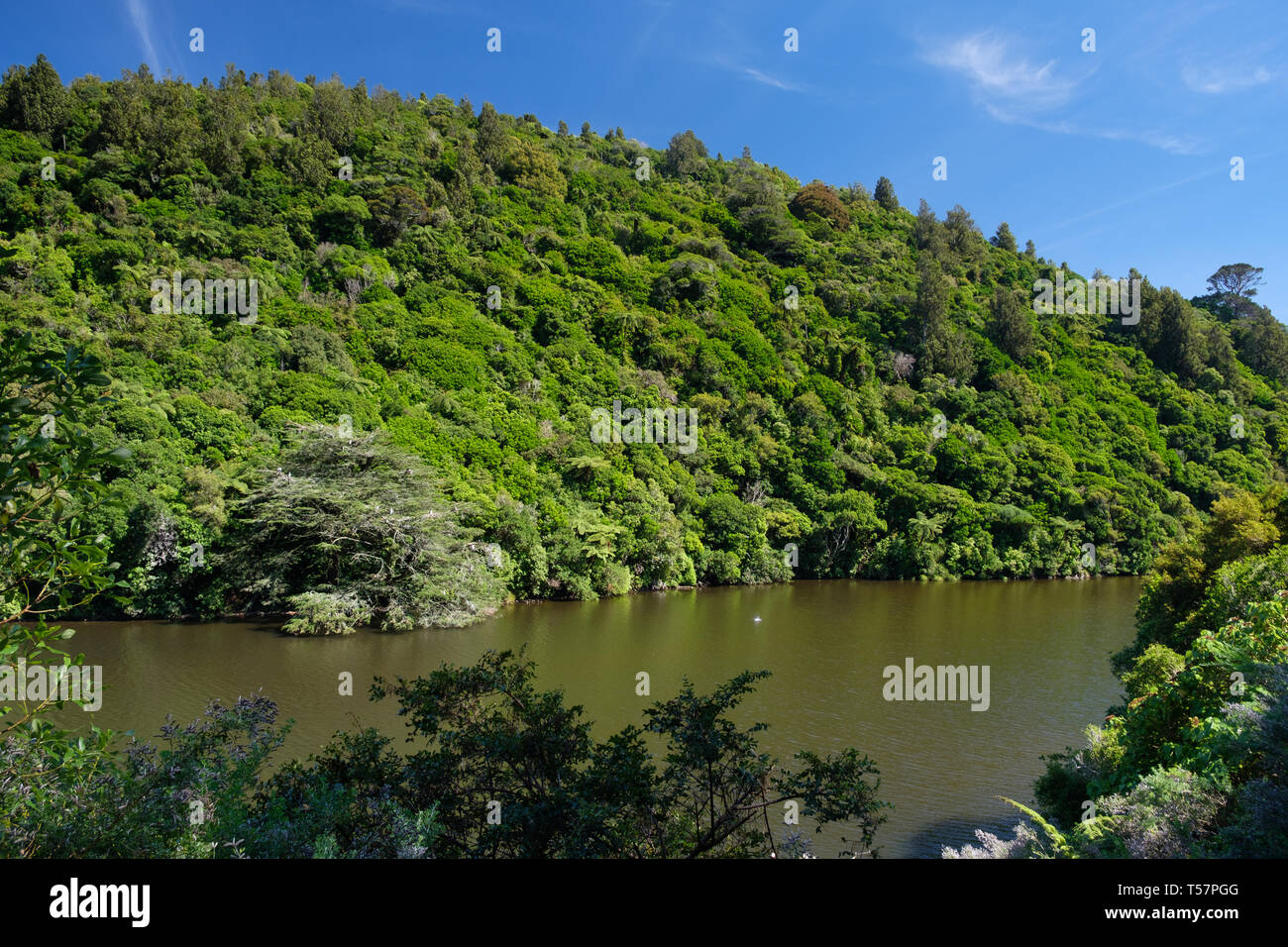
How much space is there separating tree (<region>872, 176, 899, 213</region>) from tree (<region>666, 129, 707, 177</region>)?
19116mm

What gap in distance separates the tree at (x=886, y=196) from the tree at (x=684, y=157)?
19.1m

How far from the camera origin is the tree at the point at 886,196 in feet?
230

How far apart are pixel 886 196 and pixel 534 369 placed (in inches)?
2060

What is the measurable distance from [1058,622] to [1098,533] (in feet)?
63.7

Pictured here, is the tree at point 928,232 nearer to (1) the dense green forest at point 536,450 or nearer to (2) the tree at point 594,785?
(1) the dense green forest at point 536,450

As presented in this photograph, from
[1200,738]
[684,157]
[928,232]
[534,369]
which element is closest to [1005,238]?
[928,232]

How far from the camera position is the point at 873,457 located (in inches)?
1619

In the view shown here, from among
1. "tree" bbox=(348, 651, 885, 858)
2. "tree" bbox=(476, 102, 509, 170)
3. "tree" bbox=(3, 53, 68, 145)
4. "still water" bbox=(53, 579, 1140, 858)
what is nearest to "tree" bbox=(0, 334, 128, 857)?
"tree" bbox=(348, 651, 885, 858)

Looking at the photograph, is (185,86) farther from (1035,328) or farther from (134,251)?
(1035,328)

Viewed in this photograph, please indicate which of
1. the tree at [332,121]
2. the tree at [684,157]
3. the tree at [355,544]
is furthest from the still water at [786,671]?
the tree at [684,157]

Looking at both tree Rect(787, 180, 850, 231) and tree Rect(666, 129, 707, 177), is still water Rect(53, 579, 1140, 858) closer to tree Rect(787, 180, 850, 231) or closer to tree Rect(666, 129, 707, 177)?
tree Rect(787, 180, 850, 231)

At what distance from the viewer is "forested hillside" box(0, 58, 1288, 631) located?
2155 centimetres

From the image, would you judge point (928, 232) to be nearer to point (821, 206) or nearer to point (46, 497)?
point (821, 206)

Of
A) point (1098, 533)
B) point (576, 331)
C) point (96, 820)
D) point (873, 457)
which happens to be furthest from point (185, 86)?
point (1098, 533)
